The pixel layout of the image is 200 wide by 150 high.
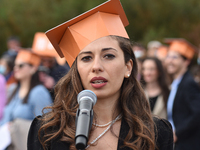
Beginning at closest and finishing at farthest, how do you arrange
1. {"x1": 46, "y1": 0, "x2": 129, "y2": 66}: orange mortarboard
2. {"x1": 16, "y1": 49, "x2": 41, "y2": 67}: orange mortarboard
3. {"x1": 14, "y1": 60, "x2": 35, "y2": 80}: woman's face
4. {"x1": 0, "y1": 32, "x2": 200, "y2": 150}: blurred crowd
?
{"x1": 46, "y1": 0, "x2": 129, "y2": 66}: orange mortarboard < {"x1": 0, "y1": 32, "x2": 200, "y2": 150}: blurred crowd < {"x1": 14, "y1": 60, "x2": 35, "y2": 80}: woman's face < {"x1": 16, "y1": 49, "x2": 41, "y2": 67}: orange mortarboard

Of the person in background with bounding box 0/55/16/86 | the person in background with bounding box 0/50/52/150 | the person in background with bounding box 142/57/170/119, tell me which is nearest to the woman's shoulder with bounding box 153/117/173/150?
the person in background with bounding box 0/50/52/150

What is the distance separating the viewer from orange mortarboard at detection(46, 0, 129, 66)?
248 centimetres

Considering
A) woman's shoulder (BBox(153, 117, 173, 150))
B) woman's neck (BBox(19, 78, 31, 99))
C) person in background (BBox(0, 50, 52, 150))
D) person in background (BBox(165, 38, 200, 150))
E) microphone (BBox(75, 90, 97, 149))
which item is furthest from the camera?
woman's neck (BBox(19, 78, 31, 99))

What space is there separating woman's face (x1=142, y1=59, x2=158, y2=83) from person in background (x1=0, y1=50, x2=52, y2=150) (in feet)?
6.33

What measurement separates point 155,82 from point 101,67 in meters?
3.65

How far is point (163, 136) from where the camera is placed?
2.62 meters

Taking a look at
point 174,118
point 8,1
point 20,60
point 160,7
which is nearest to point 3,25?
point 8,1

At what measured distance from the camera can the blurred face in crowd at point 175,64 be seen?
6.02 m

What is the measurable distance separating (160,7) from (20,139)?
81.2ft

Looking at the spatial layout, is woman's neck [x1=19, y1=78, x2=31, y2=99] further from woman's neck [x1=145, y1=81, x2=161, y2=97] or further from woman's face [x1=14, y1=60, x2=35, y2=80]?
woman's neck [x1=145, y1=81, x2=161, y2=97]

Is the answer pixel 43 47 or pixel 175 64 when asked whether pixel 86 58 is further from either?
pixel 43 47

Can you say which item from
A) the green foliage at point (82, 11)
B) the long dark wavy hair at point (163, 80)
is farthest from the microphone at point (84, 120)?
the green foliage at point (82, 11)

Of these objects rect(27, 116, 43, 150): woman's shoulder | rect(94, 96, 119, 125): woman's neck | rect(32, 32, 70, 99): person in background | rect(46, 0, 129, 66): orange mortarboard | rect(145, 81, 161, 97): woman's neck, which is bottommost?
rect(145, 81, 161, 97): woman's neck

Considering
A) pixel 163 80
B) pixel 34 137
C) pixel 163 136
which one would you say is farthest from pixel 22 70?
pixel 163 136
